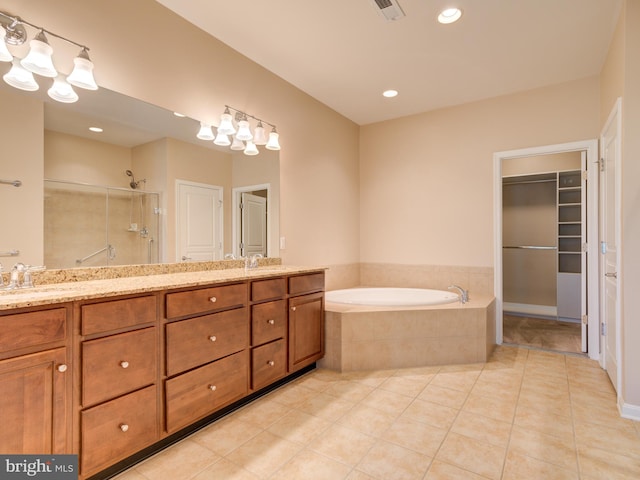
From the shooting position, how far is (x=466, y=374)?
2771 mm

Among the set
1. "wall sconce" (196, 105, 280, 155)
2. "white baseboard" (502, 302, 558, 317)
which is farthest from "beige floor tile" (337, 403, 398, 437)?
"white baseboard" (502, 302, 558, 317)

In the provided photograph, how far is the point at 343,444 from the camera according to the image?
71.8 inches

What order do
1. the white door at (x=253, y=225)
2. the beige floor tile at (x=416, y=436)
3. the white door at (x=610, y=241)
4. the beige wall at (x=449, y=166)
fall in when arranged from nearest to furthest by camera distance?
the beige floor tile at (x=416, y=436) < the white door at (x=610, y=241) < the white door at (x=253, y=225) < the beige wall at (x=449, y=166)

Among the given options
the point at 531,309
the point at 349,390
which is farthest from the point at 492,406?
the point at 531,309

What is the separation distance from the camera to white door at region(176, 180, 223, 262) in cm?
238

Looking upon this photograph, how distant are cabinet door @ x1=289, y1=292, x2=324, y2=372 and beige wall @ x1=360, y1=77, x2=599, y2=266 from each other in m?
1.72

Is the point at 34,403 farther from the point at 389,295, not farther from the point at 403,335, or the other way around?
the point at 389,295

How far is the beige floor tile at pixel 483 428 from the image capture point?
1866 mm

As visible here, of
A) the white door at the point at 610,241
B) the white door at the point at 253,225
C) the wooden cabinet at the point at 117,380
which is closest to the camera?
the wooden cabinet at the point at 117,380

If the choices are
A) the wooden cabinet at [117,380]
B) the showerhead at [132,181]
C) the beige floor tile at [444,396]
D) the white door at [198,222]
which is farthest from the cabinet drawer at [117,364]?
the beige floor tile at [444,396]

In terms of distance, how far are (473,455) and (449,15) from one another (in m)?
2.70

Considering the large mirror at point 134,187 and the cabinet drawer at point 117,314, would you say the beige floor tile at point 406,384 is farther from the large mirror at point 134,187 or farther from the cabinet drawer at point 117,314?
the cabinet drawer at point 117,314

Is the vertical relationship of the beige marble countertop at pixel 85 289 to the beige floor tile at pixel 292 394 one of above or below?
above

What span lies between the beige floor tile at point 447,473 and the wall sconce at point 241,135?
248cm
